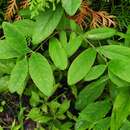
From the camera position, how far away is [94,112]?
60.3 inches

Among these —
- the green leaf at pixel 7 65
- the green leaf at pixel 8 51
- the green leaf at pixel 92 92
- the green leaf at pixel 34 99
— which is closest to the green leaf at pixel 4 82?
the green leaf at pixel 7 65

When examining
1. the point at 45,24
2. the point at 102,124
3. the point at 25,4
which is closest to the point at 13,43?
the point at 45,24

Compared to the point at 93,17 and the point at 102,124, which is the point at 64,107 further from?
the point at 93,17

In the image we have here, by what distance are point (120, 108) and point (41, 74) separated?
1.08 ft

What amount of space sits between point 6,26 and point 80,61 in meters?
0.32

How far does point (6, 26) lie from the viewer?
4.76 ft

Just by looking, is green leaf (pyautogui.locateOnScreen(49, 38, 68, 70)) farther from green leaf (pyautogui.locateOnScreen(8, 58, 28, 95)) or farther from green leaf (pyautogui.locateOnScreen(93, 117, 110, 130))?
green leaf (pyautogui.locateOnScreen(93, 117, 110, 130))

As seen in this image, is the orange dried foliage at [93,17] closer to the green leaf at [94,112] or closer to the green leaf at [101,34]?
the green leaf at [101,34]

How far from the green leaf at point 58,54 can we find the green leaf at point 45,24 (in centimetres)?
8

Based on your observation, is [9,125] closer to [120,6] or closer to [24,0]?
[24,0]

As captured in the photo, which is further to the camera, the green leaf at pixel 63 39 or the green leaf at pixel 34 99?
the green leaf at pixel 34 99

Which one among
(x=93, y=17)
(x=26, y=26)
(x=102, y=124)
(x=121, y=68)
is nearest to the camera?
(x=121, y=68)

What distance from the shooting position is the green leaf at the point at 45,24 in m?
1.46

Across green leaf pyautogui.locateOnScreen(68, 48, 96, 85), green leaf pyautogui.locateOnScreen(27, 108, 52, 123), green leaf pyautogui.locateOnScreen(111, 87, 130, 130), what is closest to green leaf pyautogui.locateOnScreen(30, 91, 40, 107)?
green leaf pyautogui.locateOnScreen(27, 108, 52, 123)
